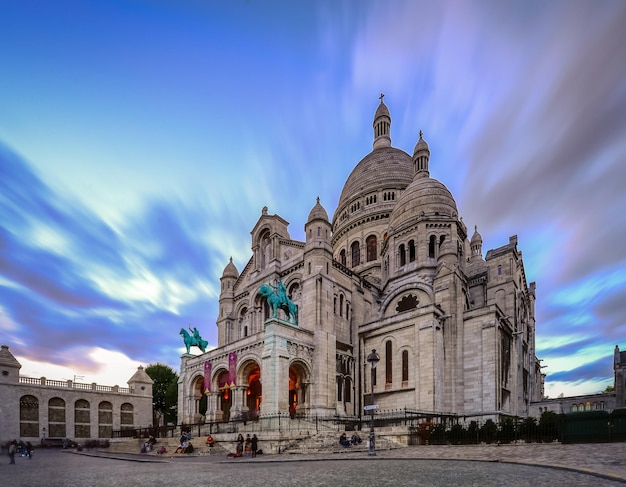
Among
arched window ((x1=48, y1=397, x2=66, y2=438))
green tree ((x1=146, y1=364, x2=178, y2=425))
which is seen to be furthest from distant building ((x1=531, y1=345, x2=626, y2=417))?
arched window ((x1=48, y1=397, x2=66, y2=438))

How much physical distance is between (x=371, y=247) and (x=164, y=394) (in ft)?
121

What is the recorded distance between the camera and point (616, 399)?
176 feet

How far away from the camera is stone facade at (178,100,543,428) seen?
29.5m

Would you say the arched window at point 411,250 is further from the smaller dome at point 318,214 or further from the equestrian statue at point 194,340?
the equestrian statue at point 194,340

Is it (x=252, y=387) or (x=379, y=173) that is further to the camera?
(x=379, y=173)

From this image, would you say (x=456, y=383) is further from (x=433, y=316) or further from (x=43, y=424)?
(x=43, y=424)

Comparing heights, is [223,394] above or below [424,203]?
below

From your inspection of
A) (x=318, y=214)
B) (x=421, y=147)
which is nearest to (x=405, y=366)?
(x=318, y=214)

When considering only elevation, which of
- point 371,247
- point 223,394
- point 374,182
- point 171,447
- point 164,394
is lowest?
point 164,394

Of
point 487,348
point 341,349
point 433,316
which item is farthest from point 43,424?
point 487,348

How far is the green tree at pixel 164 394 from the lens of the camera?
55.4 metres

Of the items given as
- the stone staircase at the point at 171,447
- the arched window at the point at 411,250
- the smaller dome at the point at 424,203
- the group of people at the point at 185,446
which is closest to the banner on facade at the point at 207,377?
the stone staircase at the point at 171,447

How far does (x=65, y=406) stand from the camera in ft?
135

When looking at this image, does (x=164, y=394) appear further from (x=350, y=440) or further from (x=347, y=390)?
(x=350, y=440)
